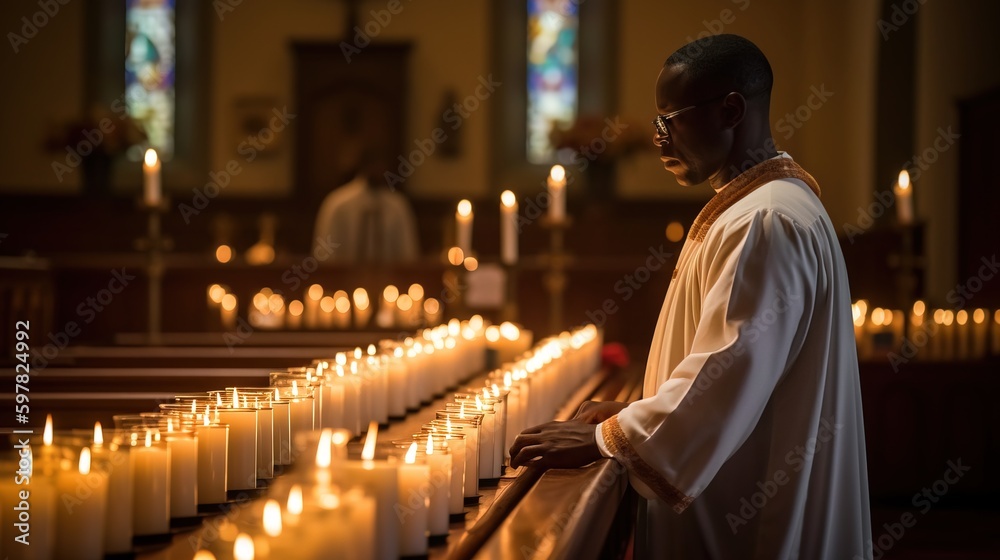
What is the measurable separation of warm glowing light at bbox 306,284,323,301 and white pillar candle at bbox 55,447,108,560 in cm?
601

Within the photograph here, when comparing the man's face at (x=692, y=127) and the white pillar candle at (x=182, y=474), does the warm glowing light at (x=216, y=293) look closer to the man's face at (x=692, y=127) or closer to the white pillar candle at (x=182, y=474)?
the man's face at (x=692, y=127)

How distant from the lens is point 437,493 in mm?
1792

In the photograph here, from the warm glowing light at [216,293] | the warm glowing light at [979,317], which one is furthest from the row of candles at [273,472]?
the warm glowing light at [216,293]

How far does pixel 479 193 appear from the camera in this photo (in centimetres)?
1282

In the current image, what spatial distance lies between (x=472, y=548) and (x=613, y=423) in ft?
1.85

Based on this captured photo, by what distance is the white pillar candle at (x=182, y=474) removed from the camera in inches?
71.9

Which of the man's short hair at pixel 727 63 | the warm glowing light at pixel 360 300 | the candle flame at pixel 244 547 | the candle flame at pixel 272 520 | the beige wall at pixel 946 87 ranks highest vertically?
the beige wall at pixel 946 87

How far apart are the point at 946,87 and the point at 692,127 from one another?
8.02 m

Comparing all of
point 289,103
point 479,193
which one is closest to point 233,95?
point 289,103

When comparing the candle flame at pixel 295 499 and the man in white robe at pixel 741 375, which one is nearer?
the candle flame at pixel 295 499

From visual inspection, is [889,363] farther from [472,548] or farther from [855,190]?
[855,190]

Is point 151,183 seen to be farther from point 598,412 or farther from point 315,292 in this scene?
point 315,292

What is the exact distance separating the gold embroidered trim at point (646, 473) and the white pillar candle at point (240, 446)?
706 mm

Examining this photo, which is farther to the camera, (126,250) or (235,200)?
(235,200)
